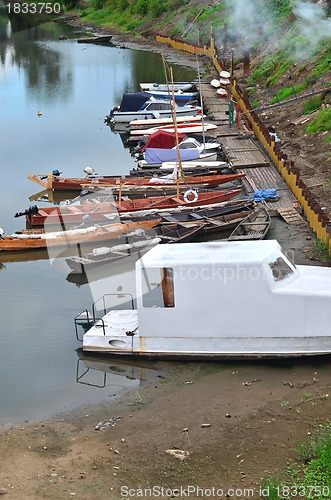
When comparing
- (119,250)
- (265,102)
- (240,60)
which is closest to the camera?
(119,250)

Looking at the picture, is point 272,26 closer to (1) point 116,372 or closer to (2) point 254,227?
(2) point 254,227

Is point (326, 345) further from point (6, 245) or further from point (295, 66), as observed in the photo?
point (295, 66)

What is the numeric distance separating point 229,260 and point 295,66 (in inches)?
1172

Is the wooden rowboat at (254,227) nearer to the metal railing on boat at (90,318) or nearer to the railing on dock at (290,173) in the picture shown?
the railing on dock at (290,173)

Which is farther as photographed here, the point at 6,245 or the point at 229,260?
the point at 6,245

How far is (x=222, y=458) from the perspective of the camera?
13242mm

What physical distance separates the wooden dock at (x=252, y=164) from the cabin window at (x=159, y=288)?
996 cm

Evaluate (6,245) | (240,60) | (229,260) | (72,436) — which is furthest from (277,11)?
(72,436)

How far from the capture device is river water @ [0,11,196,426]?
57.5 feet

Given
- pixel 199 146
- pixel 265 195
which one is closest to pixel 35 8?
pixel 199 146

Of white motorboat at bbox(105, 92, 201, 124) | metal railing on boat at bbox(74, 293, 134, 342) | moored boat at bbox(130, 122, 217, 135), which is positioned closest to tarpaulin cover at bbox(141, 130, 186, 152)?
moored boat at bbox(130, 122, 217, 135)

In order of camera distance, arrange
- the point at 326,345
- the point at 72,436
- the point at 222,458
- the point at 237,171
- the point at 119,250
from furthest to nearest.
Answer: the point at 237,171
the point at 119,250
the point at 326,345
the point at 72,436
the point at 222,458

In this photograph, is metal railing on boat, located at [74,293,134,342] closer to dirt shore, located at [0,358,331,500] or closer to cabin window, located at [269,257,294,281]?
dirt shore, located at [0,358,331,500]

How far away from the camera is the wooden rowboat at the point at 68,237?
25.7m
